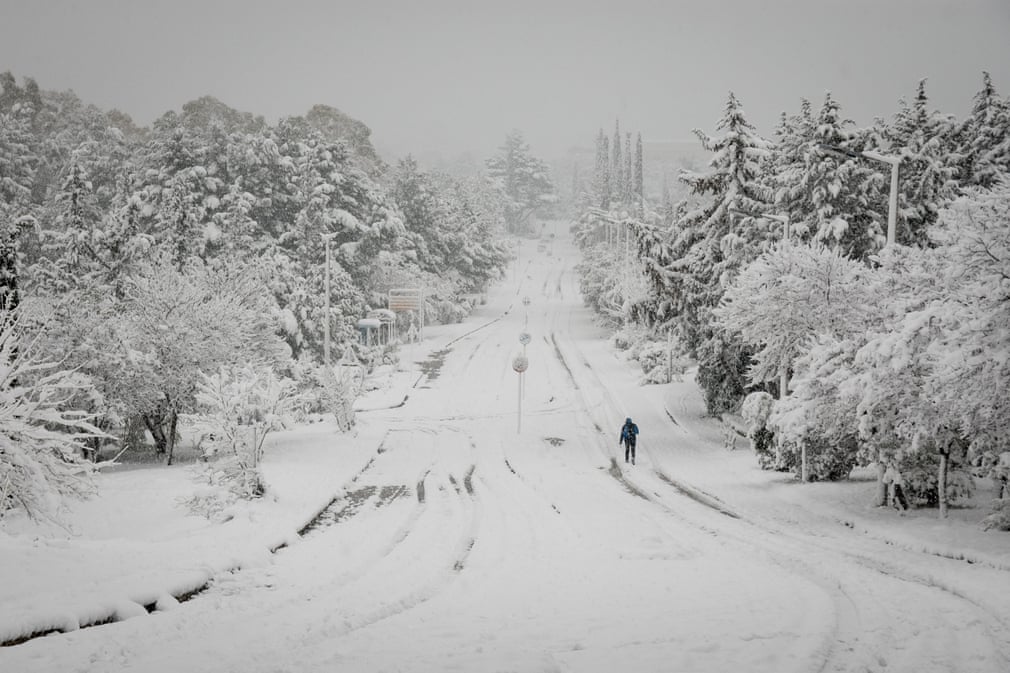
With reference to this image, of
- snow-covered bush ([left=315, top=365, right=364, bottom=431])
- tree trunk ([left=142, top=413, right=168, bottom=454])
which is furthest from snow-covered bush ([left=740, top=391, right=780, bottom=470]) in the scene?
tree trunk ([left=142, top=413, right=168, bottom=454])

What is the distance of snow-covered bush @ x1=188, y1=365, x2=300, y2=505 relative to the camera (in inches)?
650

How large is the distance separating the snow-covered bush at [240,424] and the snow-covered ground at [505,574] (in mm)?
1017

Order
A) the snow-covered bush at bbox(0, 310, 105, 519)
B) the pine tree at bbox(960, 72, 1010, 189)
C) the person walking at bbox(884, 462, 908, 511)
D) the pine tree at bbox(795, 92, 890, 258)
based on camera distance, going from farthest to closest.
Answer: the pine tree at bbox(960, 72, 1010, 189)
the pine tree at bbox(795, 92, 890, 258)
the person walking at bbox(884, 462, 908, 511)
the snow-covered bush at bbox(0, 310, 105, 519)

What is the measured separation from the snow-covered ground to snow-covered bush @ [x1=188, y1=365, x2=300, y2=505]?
102 centimetres

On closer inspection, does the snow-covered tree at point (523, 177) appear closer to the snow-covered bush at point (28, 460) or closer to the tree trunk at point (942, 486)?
the tree trunk at point (942, 486)

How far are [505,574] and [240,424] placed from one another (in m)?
9.93

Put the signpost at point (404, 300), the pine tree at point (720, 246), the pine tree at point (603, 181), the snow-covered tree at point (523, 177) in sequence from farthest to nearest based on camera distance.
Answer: the snow-covered tree at point (523, 177) < the pine tree at point (603, 181) < the signpost at point (404, 300) < the pine tree at point (720, 246)

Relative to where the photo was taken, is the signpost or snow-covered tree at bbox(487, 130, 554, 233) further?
snow-covered tree at bbox(487, 130, 554, 233)

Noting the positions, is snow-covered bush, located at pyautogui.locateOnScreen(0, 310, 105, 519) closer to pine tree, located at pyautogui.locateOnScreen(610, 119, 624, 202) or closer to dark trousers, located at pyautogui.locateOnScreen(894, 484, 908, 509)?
dark trousers, located at pyautogui.locateOnScreen(894, 484, 908, 509)

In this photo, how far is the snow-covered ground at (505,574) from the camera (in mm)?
7598

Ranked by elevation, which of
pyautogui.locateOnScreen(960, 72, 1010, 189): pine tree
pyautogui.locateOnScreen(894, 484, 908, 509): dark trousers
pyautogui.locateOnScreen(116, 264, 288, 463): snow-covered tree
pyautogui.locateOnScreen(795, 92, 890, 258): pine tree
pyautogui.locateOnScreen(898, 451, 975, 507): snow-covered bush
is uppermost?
pyautogui.locateOnScreen(960, 72, 1010, 189): pine tree

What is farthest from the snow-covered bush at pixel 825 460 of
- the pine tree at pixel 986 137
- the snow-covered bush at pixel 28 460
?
the pine tree at pixel 986 137

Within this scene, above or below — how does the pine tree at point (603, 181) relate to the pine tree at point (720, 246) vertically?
above

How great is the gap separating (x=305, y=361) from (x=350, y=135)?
71.7 metres
